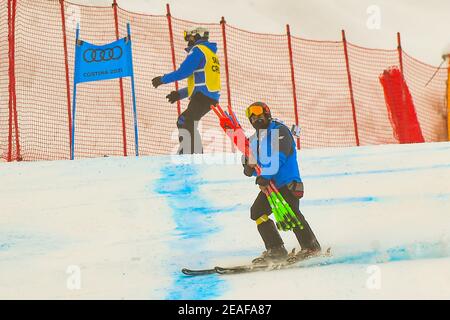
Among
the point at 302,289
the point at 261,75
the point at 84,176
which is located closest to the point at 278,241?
the point at 302,289

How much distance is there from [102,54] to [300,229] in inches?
179

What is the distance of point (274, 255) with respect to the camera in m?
6.79

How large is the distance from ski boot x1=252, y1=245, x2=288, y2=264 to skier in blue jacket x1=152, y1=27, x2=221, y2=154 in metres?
2.84

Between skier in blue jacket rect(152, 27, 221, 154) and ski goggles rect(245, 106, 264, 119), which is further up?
skier in blue jacket rect(152, 27, 221, 154)

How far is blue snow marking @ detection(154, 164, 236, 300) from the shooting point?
6375mm

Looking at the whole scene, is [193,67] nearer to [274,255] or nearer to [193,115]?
[193,115]

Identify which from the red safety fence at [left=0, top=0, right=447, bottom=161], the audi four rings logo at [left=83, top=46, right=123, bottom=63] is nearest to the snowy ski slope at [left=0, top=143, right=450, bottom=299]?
the audi four rings logo at [left=83, top=46, right=123, bottom=63]

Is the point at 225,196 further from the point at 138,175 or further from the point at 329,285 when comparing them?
the point at 329,285

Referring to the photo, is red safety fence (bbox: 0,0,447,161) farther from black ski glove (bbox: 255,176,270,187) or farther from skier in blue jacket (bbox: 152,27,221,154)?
black ski glove (bbox: 255,176,270,187)

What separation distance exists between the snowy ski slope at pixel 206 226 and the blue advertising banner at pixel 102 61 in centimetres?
135

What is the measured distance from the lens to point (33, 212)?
323 inches

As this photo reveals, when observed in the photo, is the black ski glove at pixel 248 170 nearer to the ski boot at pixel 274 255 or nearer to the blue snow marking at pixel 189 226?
the ski boot at pixel 274 255

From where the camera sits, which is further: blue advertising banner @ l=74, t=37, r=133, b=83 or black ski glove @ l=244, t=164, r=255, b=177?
blue advertising banner @ l=74, t=37, r=133, b=83
